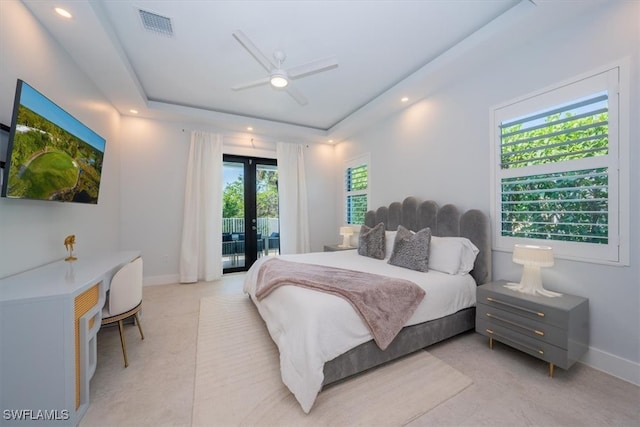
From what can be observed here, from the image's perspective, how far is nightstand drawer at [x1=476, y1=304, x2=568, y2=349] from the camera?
1805mm

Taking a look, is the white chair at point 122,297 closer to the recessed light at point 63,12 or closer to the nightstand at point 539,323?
the recessed light at point 63,12

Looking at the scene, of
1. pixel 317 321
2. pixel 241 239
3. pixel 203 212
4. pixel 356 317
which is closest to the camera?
pixel 317 321

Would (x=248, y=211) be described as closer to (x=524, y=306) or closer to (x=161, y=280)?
(x=161, y=280)

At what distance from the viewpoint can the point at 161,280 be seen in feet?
14.1

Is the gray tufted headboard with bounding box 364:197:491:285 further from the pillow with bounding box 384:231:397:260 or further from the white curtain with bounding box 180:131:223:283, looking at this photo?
the white curtain with bounding box 180:131:223:283

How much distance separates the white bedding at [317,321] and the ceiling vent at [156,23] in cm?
275

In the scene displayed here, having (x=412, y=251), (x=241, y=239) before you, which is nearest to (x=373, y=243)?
(x=412, y=251)

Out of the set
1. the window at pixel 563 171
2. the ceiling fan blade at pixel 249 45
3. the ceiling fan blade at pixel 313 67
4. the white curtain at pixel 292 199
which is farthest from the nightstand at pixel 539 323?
the white curtain at pixel 292 199

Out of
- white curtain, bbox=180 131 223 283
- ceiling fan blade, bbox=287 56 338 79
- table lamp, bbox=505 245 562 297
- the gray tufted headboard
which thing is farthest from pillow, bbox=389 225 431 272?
white curtain, bbox=180 131 223 283

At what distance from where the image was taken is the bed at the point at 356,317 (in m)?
1.62

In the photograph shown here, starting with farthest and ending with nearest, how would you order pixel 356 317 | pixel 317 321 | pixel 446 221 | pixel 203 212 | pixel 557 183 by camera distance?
pixel 203 212 < pixel 446 221 < pixel 557 183 < pixel 356 317 < pixel 317 321

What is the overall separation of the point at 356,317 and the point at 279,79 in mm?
2249

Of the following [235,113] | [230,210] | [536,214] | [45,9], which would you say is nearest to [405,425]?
[536,214]

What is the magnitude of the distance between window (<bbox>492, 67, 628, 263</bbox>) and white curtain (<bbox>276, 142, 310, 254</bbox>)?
350 centimetres
